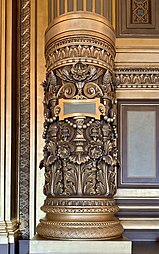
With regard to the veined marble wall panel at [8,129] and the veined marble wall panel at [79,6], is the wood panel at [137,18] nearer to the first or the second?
the veined marble wall panel at [79,6]

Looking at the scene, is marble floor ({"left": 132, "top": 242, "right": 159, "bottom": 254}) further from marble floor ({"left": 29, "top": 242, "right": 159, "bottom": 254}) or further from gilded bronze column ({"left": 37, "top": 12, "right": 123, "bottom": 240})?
gilded bronze column ({"left": 37, "top": 12, "right": 123, "bottom": 240})

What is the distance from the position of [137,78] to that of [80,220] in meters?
0.95

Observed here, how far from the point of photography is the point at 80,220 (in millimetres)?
1892

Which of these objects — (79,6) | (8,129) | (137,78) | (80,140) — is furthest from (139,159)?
(79,6)

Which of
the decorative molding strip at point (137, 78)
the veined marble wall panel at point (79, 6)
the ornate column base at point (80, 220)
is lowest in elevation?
the ornate column base at point (80, 220)

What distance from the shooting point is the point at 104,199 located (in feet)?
6.38

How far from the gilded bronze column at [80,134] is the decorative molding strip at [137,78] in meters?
0.40

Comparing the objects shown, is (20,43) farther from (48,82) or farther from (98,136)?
(98,136)

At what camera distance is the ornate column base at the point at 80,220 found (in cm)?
188

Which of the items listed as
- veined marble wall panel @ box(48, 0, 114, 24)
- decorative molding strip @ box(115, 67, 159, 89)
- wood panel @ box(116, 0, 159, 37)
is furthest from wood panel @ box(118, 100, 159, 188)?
veined marble wall panel @ box(48, 0, 114, 24)

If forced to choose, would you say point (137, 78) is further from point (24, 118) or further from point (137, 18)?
point (24, 118)

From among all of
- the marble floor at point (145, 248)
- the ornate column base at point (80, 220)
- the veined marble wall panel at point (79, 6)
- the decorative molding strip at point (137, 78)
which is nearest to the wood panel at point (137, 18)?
the decorative molding strip at point (137, 78)

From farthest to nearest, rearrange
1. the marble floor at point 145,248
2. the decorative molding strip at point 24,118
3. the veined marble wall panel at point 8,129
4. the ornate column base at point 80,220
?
the decorative molding strip at point 24,118 < the veined marble wall panel at point 8,129 < the marble floor at point 145,248 < the ornate column base at point 80,220

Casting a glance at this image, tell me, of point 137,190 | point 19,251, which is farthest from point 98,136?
point 19,251
